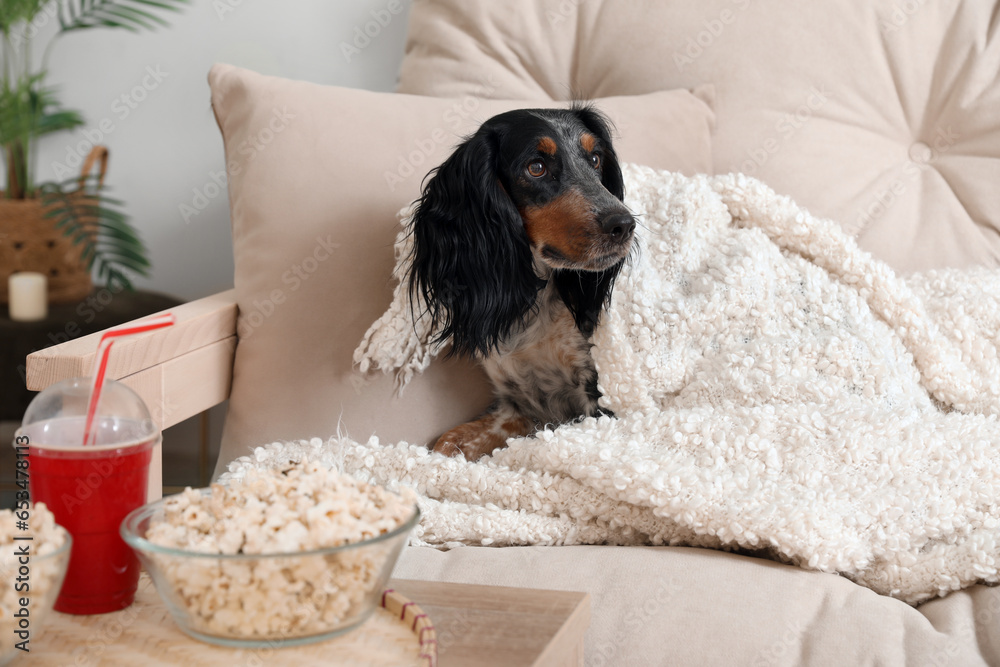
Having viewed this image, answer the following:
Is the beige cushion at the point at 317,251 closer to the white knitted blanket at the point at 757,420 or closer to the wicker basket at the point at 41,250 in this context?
the white knitted blanket at the point at 757,420

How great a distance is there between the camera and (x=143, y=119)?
218 centimetres

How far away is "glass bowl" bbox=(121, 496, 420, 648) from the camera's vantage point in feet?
1.83

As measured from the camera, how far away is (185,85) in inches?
85.3

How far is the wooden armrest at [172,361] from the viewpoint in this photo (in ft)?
3.21

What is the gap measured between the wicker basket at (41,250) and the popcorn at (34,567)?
156 centimetres

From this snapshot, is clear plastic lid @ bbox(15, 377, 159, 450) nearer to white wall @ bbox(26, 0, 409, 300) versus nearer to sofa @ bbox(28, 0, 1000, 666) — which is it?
sofa @ bbox(28, 0, 1000, 666)

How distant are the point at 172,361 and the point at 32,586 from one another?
686 millimetres

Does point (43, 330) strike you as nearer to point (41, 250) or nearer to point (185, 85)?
point (41, 250)

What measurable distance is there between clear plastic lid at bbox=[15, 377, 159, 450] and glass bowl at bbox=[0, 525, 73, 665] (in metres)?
0.09

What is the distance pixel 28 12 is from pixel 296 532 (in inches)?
69.3

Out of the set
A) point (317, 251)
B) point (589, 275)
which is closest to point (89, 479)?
point (317, 251)

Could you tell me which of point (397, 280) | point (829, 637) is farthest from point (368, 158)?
point (829, 637)

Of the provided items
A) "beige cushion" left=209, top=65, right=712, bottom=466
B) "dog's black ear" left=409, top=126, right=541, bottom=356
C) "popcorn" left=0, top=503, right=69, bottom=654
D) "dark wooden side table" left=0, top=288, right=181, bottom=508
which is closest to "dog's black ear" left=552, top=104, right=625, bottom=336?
"dog's black ear" left=409, top=126, right=541, bottom=356

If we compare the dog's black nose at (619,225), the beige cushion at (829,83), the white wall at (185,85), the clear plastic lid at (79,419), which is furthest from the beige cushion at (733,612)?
the white wall at (185,85)
